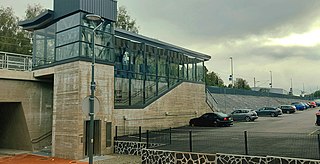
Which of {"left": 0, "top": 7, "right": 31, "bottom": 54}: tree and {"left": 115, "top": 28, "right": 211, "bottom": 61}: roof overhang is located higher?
{"left": 0, "top": 7, "right": 31, "bottom": 54}: tree

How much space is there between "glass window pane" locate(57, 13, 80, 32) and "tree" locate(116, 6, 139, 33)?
72.6 feet

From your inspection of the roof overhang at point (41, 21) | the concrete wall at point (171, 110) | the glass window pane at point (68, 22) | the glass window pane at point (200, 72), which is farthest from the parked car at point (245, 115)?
the roof overhang at point (41, 21)

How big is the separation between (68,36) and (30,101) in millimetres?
5122

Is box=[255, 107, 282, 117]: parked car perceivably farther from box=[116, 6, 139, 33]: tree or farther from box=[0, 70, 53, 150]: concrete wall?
box=[0, 70, 53, 150]: concrete wall

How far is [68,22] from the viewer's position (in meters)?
17.0

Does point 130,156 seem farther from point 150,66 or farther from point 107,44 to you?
point 150,66

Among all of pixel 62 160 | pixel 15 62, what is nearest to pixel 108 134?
pixel 62 160

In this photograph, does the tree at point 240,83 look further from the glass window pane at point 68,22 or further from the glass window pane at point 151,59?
the glass window pane at point 68,22

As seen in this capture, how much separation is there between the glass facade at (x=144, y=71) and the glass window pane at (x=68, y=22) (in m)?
4.75

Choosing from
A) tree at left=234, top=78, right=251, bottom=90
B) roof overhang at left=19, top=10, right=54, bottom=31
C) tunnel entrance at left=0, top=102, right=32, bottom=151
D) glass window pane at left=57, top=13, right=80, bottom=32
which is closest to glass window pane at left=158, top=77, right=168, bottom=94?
glass window pane at left=57, top=13, right=80, bottom=32

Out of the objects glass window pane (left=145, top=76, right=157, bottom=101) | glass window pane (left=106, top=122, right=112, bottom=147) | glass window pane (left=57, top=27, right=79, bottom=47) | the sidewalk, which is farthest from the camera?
glass window pane (left=145, top=76, right=157, bottom=101)

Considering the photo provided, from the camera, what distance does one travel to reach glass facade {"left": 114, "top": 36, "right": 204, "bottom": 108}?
21531mm

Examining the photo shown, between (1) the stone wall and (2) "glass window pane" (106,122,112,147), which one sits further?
(2) "glass window pane" (106,122,112,147)

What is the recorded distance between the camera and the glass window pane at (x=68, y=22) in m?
16.4
